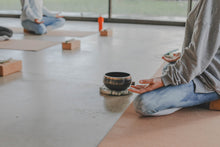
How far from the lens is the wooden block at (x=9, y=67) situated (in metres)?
3.01

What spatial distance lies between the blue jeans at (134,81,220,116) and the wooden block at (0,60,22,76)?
1483 millimetres

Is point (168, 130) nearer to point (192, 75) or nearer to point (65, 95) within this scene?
point (192, 75)

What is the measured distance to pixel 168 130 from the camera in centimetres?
191

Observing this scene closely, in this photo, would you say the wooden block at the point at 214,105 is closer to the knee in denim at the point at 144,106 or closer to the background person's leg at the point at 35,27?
the knee in denim at the point at 144,106

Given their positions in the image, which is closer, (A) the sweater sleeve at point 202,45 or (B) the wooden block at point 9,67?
(A) the sweater sleeve at point 202,45

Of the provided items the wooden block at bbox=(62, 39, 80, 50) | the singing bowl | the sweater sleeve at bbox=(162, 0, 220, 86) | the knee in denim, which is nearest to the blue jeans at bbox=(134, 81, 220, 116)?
the knee in denim

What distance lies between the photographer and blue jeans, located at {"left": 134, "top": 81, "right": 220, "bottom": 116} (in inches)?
78.8

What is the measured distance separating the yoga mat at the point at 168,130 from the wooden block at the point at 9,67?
1373mm

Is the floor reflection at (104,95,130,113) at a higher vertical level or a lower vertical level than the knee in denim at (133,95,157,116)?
lower

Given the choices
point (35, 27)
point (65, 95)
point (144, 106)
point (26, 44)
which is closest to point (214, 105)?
point (144, 106)

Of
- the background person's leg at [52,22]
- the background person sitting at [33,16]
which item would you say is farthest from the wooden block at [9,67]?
the background person's leg at [52,22]

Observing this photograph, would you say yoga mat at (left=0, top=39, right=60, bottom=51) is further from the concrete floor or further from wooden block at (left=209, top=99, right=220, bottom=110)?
wooden block at (left=209, top=99, right=220, bottom=110)

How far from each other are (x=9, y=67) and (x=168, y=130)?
5.84ft

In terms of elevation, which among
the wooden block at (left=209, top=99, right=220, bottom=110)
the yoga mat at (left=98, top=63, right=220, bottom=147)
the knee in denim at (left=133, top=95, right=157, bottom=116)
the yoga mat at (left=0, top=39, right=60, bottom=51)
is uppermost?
the knee in denim at (left=133, top=95, right=157, bottom=116)
